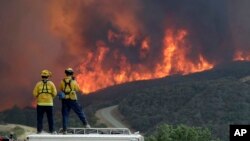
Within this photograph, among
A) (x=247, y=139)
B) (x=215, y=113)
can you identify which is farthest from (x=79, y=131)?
(x=215, y=113)

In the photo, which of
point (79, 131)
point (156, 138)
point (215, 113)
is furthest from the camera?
point (215, 113)

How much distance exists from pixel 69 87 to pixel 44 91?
3.54ft

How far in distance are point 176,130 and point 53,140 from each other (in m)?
87.4

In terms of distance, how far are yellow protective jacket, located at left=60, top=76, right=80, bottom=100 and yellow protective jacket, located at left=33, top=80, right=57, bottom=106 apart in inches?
19.2

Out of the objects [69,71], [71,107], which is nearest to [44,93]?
[69,71]

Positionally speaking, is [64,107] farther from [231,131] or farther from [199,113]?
[199,113]

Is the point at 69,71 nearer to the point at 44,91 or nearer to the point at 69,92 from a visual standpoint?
the point at 69,92

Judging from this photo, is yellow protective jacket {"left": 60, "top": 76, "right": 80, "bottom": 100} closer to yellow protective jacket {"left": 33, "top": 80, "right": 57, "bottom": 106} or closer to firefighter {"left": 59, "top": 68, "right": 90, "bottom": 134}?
Answer: firefighter {"left": 59, "top": 68, "right": 90, "bottom": 134}

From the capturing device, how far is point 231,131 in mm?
25703

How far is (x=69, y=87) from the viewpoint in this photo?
27.6 m

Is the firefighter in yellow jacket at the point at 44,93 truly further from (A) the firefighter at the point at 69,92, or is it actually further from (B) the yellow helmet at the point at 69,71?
(B) the yellow helmet at the point at 69,71

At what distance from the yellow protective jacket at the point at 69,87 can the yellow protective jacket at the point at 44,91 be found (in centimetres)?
49

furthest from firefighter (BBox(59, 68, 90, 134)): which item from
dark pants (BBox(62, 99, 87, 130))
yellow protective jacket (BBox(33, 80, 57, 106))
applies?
yellow protective jacket (BBox(33, 80, 57, 106))

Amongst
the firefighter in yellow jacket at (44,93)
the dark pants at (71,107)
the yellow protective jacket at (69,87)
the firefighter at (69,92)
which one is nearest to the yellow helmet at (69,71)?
the firefighter at (69,92)
